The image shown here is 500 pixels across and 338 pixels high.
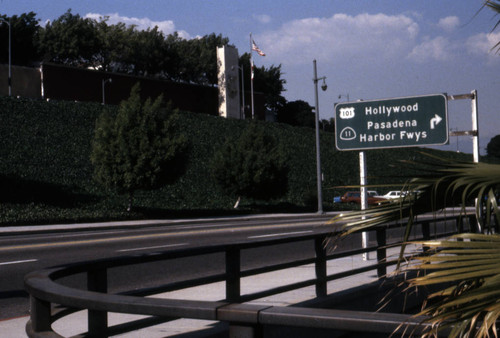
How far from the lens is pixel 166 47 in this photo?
3723 inches

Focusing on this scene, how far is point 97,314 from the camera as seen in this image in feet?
13.9

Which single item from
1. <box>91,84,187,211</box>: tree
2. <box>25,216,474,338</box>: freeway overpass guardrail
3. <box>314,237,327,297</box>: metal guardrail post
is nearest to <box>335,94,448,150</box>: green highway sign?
<box>314,237,327,297</box>: metal guardrail post

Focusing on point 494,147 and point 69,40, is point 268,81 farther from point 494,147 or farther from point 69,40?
point 494,147

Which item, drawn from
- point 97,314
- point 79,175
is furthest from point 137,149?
point 97,314

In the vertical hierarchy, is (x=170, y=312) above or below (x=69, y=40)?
below

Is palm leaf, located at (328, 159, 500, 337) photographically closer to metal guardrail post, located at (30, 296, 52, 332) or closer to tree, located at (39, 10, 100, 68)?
metal guardrail post, located at (30, 296, 52, 332)

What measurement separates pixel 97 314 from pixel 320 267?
438 cm

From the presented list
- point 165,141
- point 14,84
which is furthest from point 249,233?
point 14,84

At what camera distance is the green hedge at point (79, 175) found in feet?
115

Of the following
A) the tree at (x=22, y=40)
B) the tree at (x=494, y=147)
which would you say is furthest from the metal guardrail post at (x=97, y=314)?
the tree at (x=494, y=147)

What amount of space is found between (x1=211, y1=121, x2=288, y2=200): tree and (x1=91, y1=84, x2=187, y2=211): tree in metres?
8.45

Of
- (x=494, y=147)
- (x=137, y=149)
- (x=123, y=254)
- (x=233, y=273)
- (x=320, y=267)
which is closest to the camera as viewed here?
(x=233, y=273)

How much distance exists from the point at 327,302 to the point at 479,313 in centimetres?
563

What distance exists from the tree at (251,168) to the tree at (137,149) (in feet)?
27.7
